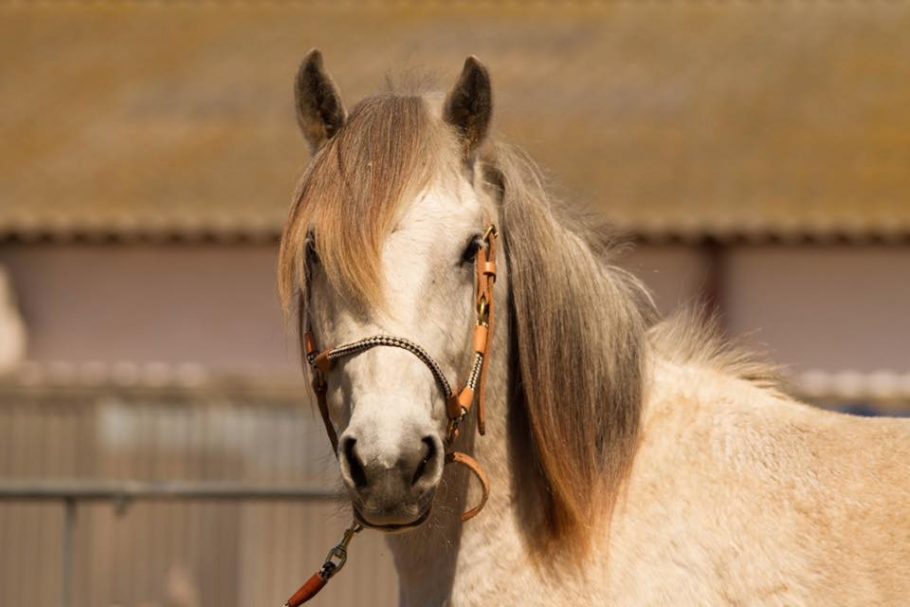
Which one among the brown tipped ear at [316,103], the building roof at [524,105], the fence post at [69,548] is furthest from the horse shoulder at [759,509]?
the building roof at [524,105]

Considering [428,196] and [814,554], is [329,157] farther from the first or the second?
[814,554]

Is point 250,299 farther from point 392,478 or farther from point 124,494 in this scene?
point 392,478

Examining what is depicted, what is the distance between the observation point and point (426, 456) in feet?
11.0

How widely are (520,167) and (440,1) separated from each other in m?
15.0

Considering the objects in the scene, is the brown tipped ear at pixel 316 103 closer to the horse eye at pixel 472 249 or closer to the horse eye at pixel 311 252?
the horse eye at pixel 311 252

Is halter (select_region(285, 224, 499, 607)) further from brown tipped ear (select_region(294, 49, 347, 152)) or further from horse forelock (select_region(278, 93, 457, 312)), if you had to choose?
brown tipped ear (select_region(294, 49, 347, 152))

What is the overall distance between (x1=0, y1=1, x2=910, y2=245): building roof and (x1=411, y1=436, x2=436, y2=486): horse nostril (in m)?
9.57

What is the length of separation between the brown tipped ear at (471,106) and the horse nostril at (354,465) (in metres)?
0.93

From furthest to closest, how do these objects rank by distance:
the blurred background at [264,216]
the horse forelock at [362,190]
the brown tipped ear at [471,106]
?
the blurred background at [264,216], the brown tipped ear at [471,106], the horse forelock at [362,190]

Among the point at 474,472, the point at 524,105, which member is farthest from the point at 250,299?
the point at 474,472

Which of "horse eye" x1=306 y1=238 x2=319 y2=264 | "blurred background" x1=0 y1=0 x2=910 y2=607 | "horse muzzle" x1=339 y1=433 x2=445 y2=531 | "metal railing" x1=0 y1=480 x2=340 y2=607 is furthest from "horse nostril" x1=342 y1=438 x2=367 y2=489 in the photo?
"metal railing" x1=0 y1=480 x2=340 y2=607

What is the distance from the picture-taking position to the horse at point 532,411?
3541mm

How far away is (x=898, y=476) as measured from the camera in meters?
3.69

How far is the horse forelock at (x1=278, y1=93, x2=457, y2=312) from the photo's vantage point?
352cm
